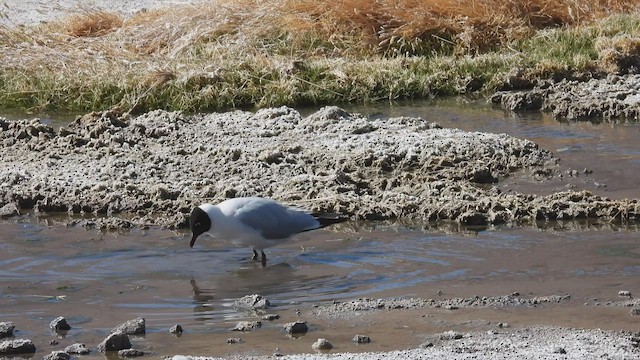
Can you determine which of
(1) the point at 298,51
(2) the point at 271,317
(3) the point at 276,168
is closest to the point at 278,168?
(3) the point at 276,168

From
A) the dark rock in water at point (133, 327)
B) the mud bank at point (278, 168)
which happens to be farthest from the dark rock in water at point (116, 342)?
the mud bank at point (278, 168)

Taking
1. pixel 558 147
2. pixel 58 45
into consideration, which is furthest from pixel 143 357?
pixel 58 45

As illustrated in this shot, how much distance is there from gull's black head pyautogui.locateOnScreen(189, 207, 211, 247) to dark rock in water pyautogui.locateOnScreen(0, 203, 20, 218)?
203 centimetres

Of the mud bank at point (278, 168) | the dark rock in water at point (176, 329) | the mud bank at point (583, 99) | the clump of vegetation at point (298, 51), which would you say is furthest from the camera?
the clump of vegetation at point (298, 51)

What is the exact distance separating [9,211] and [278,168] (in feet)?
7.45

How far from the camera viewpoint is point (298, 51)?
51.3 ft

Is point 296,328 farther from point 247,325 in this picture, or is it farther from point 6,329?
point 6,329

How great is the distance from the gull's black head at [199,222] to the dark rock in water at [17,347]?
2.30 meters

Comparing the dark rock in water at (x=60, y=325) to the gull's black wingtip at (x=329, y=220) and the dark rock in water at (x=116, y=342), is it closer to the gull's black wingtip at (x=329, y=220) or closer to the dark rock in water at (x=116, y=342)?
the dark rock in water at (x=116, y=342)

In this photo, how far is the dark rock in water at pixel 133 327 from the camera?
6.70 m

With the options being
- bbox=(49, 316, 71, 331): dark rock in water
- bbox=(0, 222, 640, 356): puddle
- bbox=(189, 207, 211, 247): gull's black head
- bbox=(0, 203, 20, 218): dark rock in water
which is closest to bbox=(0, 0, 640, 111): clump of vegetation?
bbox=(0, 203, 20, 218): dark rock in water

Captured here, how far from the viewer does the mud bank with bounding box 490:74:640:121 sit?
12.7 meters

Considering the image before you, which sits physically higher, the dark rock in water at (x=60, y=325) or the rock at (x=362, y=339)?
the dark rock in water at (x=60, y=325)

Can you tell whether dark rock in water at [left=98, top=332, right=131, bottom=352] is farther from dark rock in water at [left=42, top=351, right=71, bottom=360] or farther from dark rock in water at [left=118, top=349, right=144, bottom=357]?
dark rock in water at [left=42, top=351, right=71, bottom=360]
